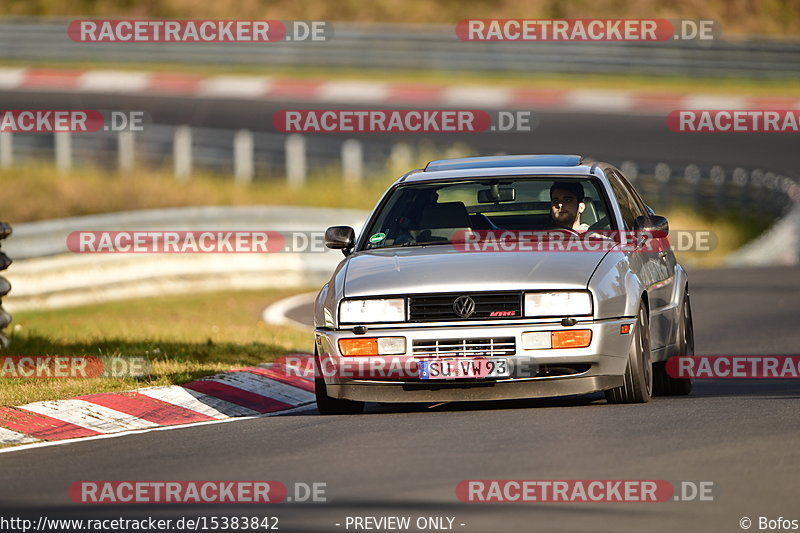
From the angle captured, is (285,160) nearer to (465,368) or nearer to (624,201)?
(624,201)

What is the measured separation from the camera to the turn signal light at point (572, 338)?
9117 millimetres

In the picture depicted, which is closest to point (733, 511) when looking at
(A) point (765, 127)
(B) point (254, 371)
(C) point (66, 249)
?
(B) point (254, 371)

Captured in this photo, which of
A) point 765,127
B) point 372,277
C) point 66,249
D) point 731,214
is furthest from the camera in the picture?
point 765,127

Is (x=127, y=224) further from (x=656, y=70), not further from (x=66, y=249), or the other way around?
(x=656, y=70)

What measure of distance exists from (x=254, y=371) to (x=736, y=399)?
352cm

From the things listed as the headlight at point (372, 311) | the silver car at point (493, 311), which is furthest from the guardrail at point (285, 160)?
the headlight at point (372, 311)

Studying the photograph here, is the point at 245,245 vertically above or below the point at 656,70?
below

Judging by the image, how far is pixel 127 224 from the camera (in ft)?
61.0

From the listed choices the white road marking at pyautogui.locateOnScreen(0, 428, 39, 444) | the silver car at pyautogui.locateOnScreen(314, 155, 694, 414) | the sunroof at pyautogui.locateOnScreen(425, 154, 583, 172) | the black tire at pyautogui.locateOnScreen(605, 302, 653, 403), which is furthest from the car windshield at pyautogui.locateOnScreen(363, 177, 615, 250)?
the white road marking at pyautogui.locateOnScreen(0, 428, 39, 444)

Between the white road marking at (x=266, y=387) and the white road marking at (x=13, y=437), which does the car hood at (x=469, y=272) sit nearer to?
the white road marking at (x=266, y=387)

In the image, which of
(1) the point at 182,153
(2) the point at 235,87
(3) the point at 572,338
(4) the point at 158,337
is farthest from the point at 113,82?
(3) the point at 572,338

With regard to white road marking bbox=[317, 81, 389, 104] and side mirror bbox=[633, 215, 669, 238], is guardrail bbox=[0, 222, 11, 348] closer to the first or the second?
side mirror bbox=[633, 215, 669, 238]

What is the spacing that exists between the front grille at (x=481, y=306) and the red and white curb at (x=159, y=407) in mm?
1706

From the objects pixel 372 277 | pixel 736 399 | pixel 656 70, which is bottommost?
pixel 736 399
